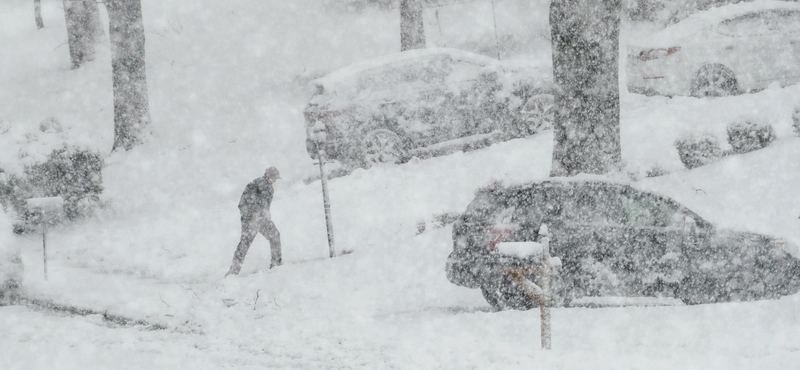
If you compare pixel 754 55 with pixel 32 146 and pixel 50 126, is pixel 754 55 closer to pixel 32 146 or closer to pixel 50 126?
pixel 32 146

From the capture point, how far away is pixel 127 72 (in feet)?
60.2

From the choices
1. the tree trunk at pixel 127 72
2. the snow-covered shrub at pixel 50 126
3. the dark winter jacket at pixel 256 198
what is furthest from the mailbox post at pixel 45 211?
the tree trunk at pixel 127 72

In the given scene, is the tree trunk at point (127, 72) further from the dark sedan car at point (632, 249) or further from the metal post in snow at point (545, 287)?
the metal post in snow at point (545, 287)

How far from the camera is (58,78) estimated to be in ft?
75.5

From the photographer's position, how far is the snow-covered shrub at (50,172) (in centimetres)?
1448

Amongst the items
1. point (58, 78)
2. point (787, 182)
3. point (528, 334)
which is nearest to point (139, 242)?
point (528, 334)

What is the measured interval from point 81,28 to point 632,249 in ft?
64.4

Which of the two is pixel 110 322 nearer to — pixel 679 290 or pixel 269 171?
pixel 269 171

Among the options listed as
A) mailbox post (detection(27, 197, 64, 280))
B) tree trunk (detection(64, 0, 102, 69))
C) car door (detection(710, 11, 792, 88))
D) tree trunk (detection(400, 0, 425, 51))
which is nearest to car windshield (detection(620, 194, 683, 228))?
car door (detection(710, 11, 792, 88))

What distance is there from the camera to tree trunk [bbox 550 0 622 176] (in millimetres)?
11156

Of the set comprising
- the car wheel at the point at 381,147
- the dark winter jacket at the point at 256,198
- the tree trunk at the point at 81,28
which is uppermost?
the tree trunk at the point at 81,28

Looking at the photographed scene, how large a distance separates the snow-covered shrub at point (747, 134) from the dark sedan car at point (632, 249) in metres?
4.73

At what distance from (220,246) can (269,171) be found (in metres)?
2.27

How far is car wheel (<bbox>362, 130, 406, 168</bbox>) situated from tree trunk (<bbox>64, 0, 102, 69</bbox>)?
12273 mm
